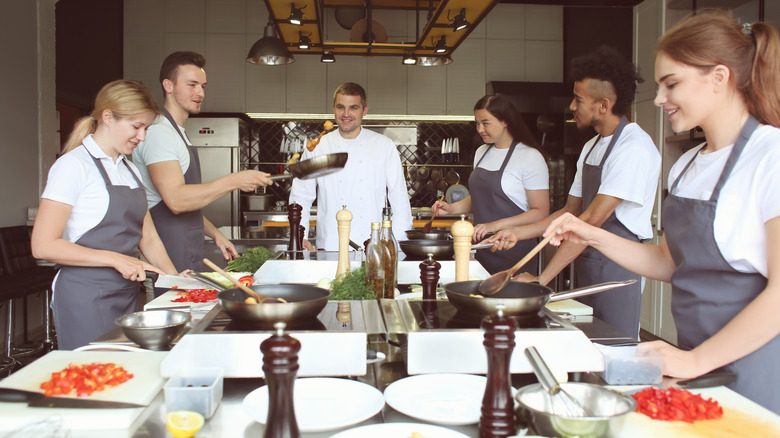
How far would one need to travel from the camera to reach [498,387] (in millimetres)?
1015

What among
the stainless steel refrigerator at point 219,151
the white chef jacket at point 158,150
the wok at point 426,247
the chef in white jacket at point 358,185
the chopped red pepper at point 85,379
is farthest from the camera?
the stainless steel refrigerator at point 219,151

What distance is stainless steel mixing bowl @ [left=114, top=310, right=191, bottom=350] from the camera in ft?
4.90

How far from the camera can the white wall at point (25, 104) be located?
4.89 m

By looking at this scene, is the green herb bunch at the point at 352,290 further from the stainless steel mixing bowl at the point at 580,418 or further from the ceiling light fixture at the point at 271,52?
the ceiling light fixture at the point at 271,52

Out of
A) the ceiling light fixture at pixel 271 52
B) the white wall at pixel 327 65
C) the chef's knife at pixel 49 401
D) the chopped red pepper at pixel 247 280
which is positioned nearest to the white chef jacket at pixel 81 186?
the chopped red pepper at pixel 247 280

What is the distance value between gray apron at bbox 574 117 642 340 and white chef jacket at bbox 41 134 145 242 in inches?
79.9

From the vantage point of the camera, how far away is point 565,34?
732 cm

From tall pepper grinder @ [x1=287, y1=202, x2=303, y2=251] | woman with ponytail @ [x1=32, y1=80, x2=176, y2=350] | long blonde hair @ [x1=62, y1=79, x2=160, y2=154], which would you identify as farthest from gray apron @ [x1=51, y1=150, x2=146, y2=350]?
tall pepper grinder @ [x1=287, y1=202, x2=303, y2=251]

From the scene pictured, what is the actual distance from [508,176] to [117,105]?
216 cm

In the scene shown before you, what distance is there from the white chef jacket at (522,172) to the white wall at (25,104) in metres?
3.88

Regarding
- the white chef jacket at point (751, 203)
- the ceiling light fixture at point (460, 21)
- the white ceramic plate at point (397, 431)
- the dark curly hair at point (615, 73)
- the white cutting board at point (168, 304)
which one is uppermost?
the ceiling light fixture at point (460, 21)

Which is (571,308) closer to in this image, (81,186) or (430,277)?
(430,277)

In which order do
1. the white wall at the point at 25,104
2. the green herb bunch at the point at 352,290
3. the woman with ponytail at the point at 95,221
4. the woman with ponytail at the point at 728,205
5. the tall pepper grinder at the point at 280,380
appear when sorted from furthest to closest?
the white wall at the point at 25,104 < the woman with ponytail at the point at 95,221 < the green herb bunch at the point at 352,290 < the woman with ponytail at the point at 728,205 < the tall pepper grinder at the point at 280,380

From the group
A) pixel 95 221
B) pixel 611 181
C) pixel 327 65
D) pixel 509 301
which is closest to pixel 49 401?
pixel 509 301
